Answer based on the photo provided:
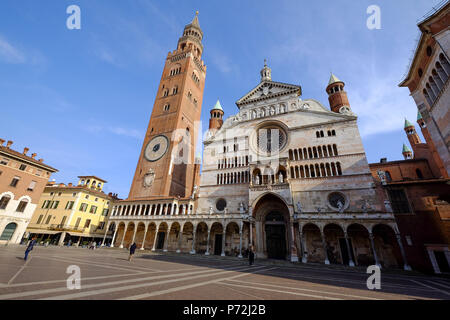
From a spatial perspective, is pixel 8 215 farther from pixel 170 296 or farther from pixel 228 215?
pixel 170 296

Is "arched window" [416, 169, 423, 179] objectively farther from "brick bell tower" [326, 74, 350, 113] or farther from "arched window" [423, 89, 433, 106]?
"arched window" [423, 89, 433, 106]

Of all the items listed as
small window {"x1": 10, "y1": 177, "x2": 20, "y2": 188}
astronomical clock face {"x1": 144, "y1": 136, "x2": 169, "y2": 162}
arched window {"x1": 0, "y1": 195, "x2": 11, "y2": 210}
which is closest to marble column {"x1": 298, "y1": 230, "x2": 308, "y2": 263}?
astronomical clock face {"x1": 144, "y1": 136, "x2": 169, "y2": 162}

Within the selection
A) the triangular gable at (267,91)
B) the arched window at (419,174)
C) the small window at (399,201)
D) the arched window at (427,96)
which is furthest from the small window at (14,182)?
the arched window at (419,174)

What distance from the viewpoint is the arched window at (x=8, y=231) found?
84.3 feet

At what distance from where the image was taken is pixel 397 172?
28672 millimetres

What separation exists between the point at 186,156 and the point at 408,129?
45.7m

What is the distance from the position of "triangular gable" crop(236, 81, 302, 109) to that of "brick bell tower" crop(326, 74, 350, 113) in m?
4.59

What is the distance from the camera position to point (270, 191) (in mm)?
23203

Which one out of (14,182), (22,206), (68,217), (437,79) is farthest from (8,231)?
(437,79)

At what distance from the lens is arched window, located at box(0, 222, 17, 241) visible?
84.3ft

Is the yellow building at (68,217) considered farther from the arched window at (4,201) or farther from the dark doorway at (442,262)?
the dark doorway at (442,262)

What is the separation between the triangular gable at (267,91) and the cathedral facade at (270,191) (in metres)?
0.16
